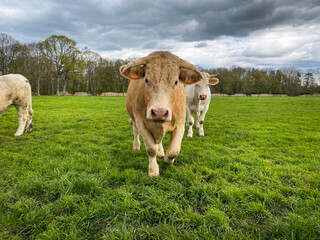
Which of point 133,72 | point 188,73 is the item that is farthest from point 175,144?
point 133,72

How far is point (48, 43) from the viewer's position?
139 ft

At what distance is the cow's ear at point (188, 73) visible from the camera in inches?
133

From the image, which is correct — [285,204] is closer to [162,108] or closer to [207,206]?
[207,206]

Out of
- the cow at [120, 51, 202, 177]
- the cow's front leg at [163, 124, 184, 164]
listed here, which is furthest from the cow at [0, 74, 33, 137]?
the cow's front leg at [163, 124, 184, 164]

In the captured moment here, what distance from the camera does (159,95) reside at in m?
2.91

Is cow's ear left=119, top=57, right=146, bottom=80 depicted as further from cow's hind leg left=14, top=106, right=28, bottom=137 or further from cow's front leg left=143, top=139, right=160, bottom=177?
cow's hind leg left=14, top=106, right=28, bottom=137

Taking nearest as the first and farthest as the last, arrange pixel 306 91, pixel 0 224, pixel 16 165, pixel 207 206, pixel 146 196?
pixel 0 224 → pixel 207 206 → pixel 146 196 → pixel 16 165 → pixel 306 91

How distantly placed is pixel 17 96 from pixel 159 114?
6851 mm

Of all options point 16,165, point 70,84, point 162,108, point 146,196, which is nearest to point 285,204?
point 146,196

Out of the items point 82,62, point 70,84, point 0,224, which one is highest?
point 82,62

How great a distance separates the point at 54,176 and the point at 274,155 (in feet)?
16.6

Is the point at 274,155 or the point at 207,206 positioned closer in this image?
the point at 207,206

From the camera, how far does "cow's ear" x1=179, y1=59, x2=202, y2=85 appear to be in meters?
3.38

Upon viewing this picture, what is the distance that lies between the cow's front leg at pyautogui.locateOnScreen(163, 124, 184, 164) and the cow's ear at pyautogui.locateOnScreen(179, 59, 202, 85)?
3.10 feet
